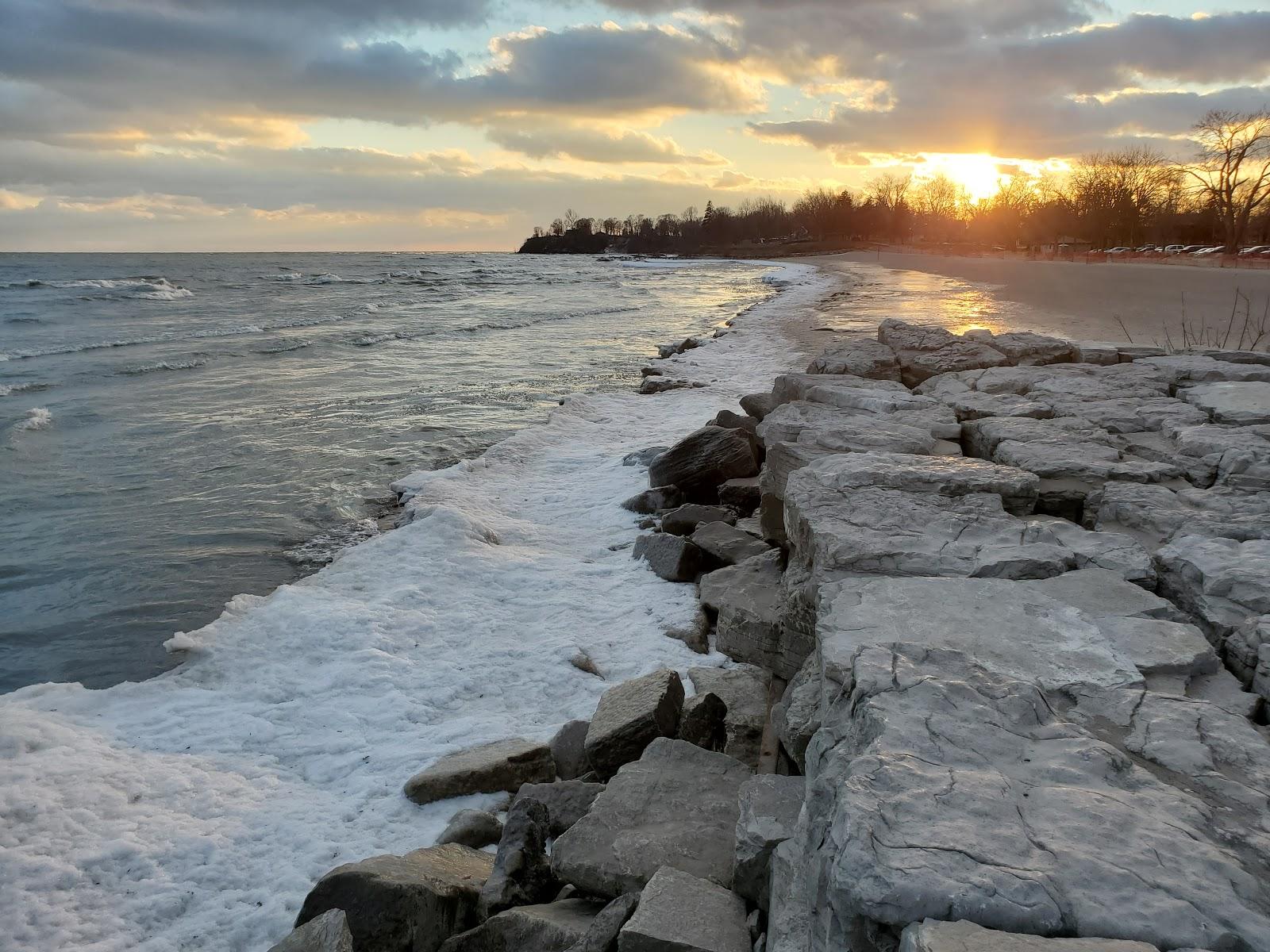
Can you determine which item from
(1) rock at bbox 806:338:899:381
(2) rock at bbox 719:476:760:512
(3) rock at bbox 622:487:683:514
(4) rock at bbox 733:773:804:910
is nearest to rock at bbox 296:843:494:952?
(4) rock at bbox 733:773:804:910

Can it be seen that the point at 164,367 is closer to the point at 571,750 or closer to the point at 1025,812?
the point at 571,750

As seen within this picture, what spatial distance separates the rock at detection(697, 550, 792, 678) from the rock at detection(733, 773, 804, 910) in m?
1.28

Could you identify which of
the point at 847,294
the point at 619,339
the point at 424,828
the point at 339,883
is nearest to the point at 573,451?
the point at 424,828

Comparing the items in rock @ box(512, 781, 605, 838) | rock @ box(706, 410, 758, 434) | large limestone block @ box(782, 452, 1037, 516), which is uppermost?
large limestone block @ box(782, 452, 1037, 516)

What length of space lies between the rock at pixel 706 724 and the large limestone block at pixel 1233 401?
386 centimetres

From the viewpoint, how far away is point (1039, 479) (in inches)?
168

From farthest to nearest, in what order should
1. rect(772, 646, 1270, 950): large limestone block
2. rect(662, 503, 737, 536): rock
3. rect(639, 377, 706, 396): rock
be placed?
rect(639, 377, 706, 396): rock
rect(662, 503, 737, 536): rock
rect(772, 646, 1270, 950): large limestone block

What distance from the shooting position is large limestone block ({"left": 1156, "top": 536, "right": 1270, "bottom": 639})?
2.89 meters

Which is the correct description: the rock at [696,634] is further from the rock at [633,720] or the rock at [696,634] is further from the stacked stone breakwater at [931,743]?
the rock at [633,720]

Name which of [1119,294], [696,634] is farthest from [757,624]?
[1119,294]

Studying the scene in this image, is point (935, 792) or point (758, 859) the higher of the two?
point (935, 792)

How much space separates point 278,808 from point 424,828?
705mm

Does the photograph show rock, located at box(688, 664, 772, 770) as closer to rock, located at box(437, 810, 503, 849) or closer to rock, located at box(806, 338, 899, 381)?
rock, located at box(437, 810, 503, 849)

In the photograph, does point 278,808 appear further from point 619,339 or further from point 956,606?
point 619,339
